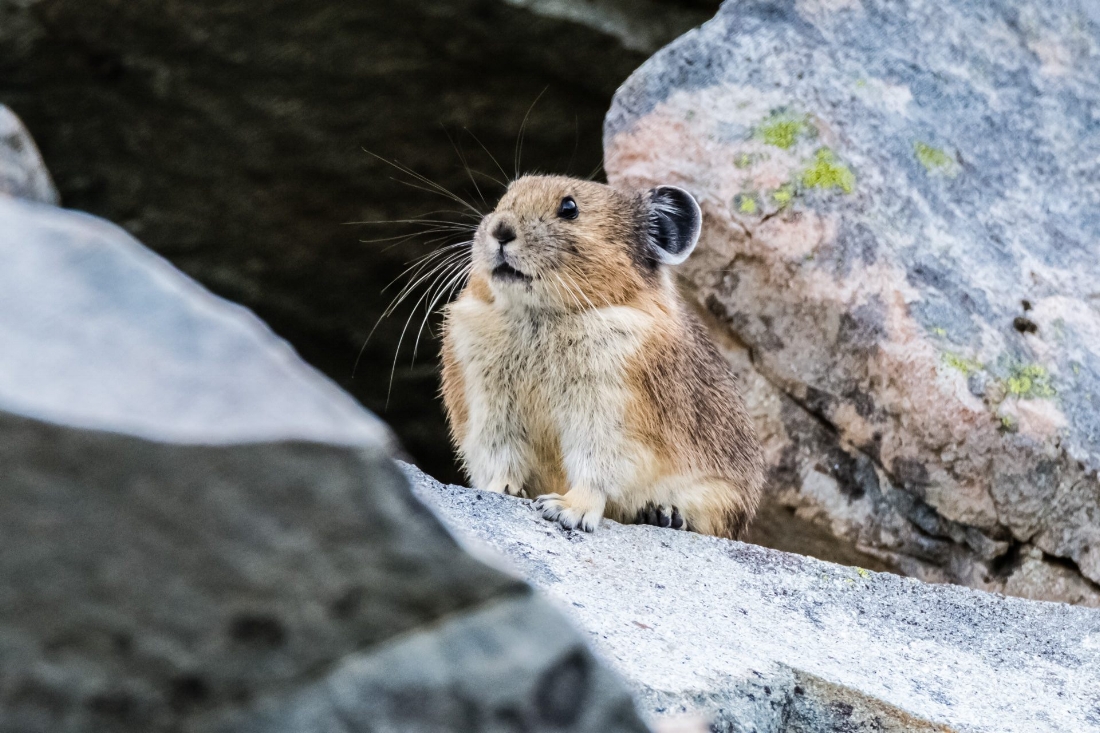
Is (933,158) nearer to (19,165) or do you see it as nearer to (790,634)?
(790,634)

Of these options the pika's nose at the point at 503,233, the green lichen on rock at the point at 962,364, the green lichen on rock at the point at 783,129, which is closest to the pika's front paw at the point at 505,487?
the pika's nose at the point at 503,233

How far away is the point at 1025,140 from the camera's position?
7469 mm

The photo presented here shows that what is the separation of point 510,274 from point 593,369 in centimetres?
60

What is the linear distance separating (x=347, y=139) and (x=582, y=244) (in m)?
3.34

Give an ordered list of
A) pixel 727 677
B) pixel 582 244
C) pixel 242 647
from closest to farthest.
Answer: pixel 242 647 < pixel 727 677 < pixel 582 244

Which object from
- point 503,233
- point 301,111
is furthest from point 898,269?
point 301,111

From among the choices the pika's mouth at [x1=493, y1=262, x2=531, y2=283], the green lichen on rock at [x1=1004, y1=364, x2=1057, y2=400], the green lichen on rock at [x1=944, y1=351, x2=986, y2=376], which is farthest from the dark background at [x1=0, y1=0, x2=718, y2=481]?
the green lichen on rock at [x1=1004, y1=364, x2=1057, y2=400]

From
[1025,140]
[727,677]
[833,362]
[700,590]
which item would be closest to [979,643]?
[700,590]

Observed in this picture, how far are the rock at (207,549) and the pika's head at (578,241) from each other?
3.89 m

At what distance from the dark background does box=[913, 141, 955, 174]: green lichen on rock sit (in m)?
2.04

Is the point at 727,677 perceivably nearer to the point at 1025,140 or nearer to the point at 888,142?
the point at 888,142

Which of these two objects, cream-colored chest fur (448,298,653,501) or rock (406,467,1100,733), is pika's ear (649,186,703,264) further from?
rock (406,467,1100,733)

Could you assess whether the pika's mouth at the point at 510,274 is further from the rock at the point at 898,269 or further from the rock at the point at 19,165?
the rock at the point at 19,165

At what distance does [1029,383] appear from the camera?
6.45 m
